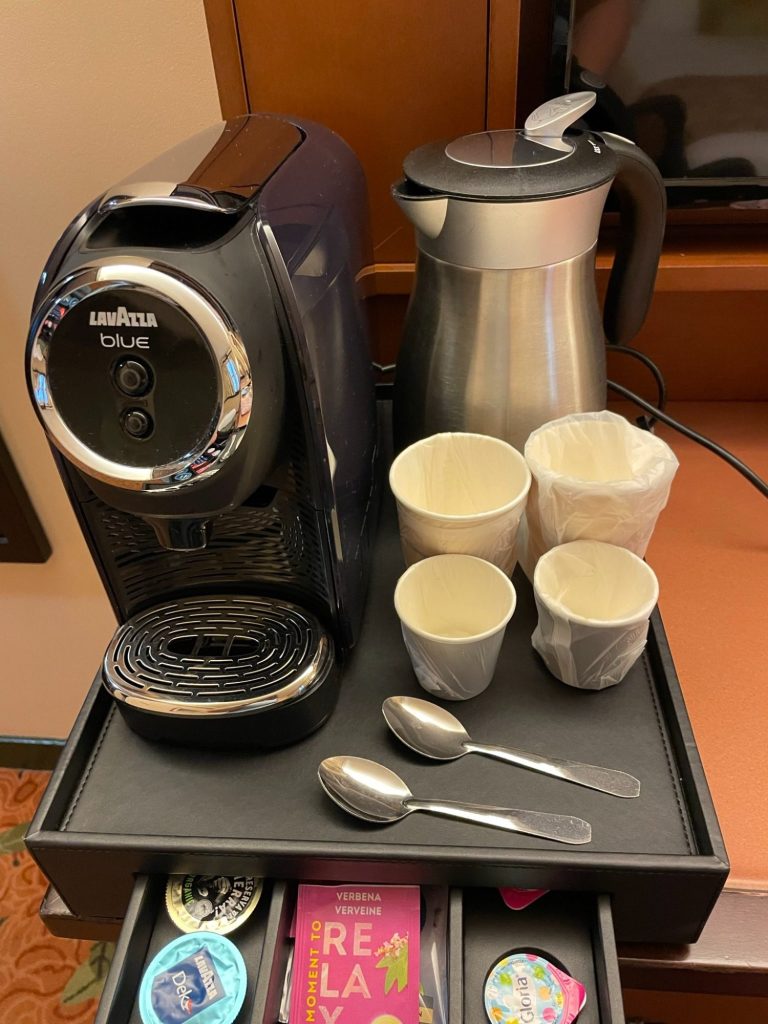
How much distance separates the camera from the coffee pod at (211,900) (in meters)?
0.49

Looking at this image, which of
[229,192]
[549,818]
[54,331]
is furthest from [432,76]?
[549,818]

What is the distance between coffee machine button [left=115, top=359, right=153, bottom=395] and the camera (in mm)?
417

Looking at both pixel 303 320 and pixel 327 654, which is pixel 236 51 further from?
pixel 327 654

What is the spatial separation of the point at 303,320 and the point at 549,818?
334 millimetres

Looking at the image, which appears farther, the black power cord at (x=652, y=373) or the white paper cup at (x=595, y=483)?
the black power cord at (x=652, y=373)

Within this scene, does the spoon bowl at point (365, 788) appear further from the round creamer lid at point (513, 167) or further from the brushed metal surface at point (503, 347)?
the round creamer lid at point (513, 167)

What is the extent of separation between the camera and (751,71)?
0.68 m

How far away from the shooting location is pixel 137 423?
1.41 feet

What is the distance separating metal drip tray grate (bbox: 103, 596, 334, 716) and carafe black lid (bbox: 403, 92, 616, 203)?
32cm

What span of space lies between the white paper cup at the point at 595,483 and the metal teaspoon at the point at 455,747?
158 millimetres

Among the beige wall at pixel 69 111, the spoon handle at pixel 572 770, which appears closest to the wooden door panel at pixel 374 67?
the beige wall at pixel 69 111

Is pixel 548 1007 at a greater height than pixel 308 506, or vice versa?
pixel 308 506

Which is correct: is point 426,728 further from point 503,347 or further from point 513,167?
point 513,167

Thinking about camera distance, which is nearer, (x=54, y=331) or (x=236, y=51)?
(x=54, y=331)
